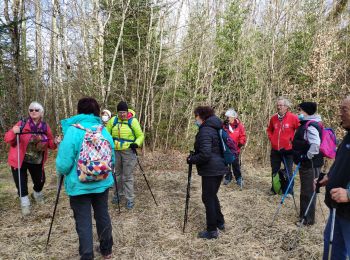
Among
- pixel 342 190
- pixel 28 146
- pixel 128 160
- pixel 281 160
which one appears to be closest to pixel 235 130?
pixel 281 160

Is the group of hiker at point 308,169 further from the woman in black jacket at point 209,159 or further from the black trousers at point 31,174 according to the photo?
the black trousers at point 31,174

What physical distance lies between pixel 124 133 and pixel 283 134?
10.2 feet

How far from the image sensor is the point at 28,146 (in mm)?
5004

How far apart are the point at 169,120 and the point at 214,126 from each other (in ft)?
24.2

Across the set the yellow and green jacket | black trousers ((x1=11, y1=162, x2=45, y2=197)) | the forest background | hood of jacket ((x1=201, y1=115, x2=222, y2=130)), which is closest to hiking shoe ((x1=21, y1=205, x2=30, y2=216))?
black trousers ((x1=11, y1=162, x2=45, y2=197))

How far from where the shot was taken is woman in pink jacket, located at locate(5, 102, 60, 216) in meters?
4.89

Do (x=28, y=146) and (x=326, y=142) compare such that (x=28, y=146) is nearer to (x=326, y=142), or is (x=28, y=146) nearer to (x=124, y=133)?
(x=124, y=133)

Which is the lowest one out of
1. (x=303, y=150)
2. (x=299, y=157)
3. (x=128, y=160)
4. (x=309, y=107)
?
(x=128, y=160)

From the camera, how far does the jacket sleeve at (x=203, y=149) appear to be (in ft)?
13.0

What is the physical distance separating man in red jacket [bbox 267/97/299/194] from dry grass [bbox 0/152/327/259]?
80cm

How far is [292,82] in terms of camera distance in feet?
42.5

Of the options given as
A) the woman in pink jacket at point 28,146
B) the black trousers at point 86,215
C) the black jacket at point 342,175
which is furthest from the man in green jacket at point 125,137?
the black jacket at point 342,175

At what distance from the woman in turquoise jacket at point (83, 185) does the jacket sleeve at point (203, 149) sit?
3.72ft

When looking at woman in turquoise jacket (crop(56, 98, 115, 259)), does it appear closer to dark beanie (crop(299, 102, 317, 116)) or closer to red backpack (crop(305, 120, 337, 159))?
dark beanie (crop(299, 102, 317, 116))
